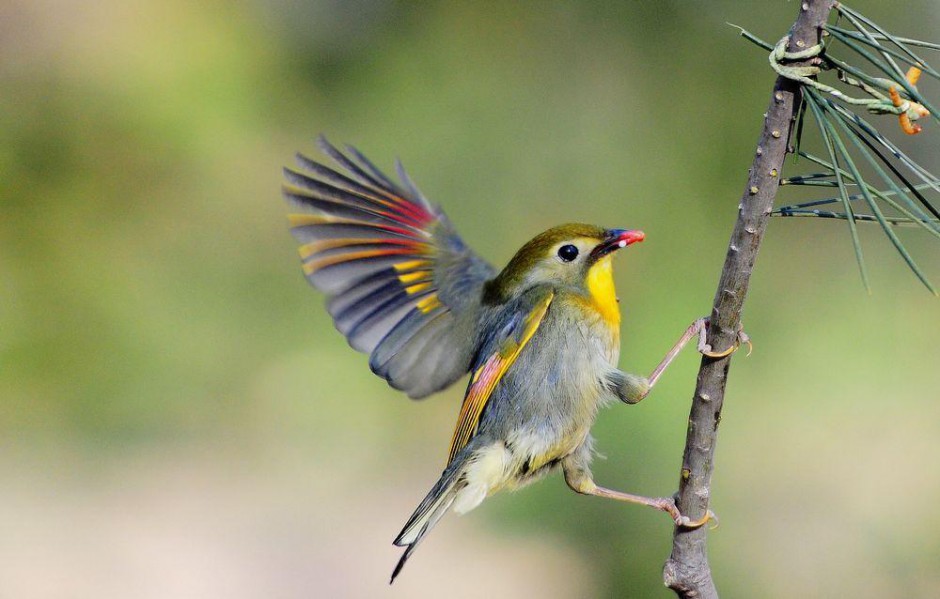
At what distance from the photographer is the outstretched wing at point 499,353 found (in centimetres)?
182

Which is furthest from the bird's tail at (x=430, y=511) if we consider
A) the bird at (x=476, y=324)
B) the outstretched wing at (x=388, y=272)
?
the outstretched wing at (x=388, y=272)

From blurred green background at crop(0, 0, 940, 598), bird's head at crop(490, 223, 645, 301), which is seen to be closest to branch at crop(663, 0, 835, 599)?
bird's head at crop(490, 223, 645, 301)

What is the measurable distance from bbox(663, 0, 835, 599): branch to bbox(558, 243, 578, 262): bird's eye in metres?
0.68

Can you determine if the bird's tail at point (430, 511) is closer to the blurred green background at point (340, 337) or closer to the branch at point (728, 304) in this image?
the branch at point (728, 304)

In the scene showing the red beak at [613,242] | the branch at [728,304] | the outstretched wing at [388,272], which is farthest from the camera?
the outstretched wing at [388,272]

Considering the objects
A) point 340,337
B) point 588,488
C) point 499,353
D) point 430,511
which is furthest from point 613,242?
point 340,337

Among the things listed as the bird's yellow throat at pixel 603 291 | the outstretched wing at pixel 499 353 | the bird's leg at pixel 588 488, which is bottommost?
the bird's leg at pixel 588 488

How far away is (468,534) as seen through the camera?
3723mm

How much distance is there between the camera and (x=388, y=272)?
6.81 feet

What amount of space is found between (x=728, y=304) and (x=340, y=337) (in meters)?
3.30

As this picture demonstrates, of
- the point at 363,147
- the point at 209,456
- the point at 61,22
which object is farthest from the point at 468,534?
the point at 61,22

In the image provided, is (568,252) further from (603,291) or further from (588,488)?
(588,488)

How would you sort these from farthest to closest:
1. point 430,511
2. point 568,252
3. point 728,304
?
point 568,252
point 430,511
point 728,304

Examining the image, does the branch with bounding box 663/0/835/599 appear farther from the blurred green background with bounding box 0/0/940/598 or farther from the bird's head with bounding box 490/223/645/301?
the blurred green background with bounding box 0/0/940/598
